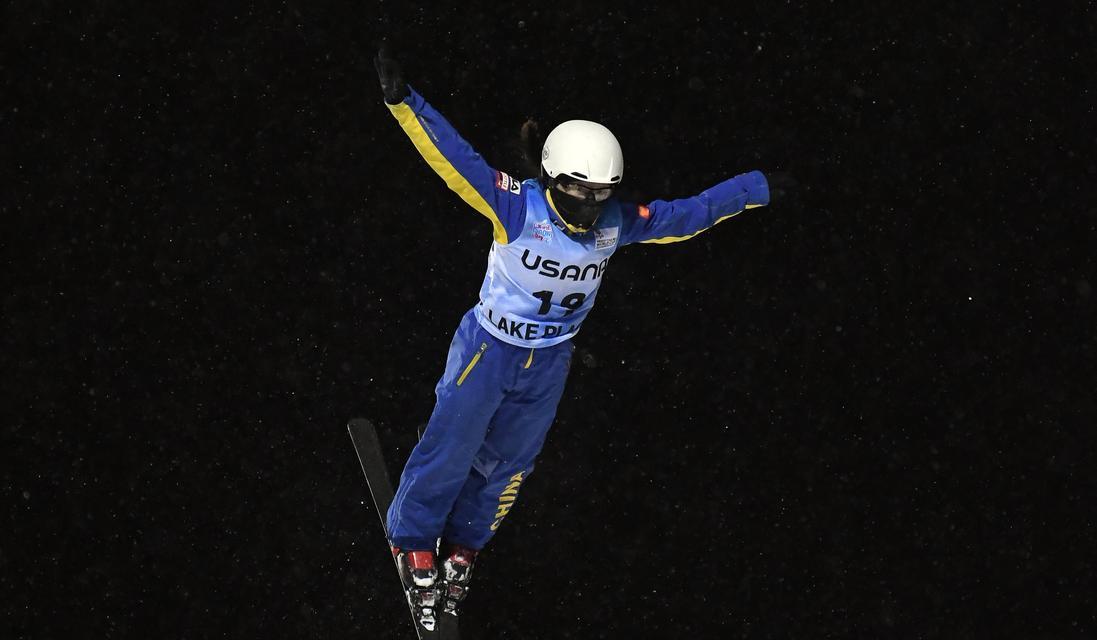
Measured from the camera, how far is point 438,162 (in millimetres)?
3562

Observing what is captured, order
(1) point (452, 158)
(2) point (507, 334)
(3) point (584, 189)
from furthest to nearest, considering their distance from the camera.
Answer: (2) point (507, 334) < (3) point (584, 189) < (1) point (452, 158)

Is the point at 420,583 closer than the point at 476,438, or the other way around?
the point at 476,438

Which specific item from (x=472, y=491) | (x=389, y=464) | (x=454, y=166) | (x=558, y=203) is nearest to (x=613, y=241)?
(x=558, y=203)

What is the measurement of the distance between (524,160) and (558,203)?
29cm

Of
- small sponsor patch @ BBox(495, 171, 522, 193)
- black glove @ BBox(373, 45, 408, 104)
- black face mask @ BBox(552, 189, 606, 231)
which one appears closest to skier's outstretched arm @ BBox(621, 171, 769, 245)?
black face mask @ BBox(552, 189, 606, 231)

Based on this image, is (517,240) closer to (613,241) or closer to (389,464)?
(613,241)

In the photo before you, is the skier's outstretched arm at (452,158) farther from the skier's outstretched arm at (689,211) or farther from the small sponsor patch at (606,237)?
the skier's outstretched arm at (689,211)

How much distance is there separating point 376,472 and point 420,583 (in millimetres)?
475

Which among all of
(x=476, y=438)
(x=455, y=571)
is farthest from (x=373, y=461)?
(x=476, y=438)

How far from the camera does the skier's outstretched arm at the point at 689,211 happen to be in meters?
3.88

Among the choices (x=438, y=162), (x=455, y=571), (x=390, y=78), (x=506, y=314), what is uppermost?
(x=390, y=78)

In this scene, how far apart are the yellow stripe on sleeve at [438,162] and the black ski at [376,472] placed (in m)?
1.09

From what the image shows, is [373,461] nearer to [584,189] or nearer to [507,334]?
[507,334]

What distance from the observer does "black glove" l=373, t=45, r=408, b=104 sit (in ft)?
11.1
